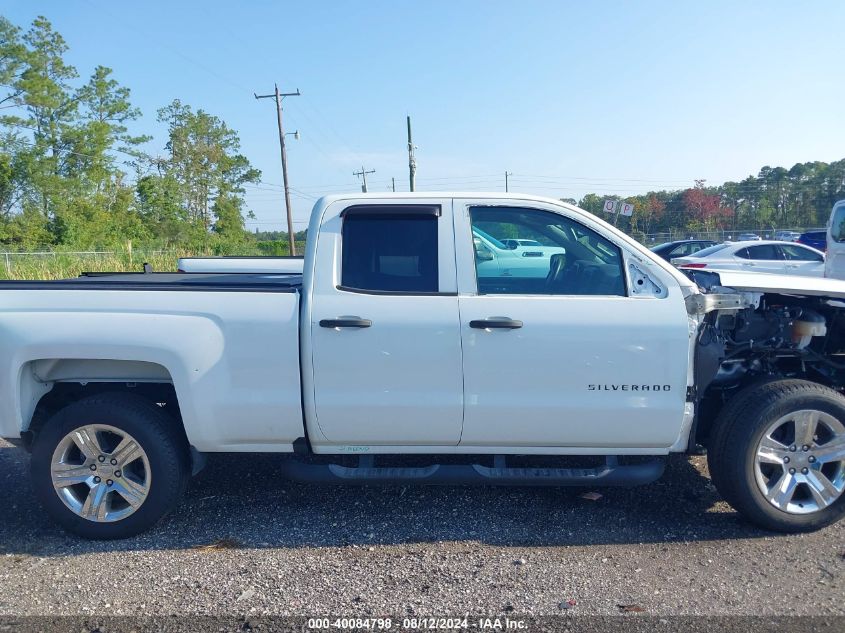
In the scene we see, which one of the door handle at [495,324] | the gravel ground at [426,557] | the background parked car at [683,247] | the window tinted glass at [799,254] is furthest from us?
the background parked car at [683,247]

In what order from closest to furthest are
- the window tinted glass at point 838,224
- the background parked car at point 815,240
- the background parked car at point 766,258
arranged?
the window tinted glass at point 838,224
the background parked car at point 766,258
the background parked car at point 815,240

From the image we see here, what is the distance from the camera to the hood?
384 cm

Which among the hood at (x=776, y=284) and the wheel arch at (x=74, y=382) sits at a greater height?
the hood at (x=776, y=284)

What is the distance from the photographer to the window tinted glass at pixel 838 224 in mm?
10852

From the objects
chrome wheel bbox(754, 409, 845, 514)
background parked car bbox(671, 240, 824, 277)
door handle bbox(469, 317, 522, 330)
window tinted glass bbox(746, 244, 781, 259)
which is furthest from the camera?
window tinted glass bbox(746, 244, 781, 259)

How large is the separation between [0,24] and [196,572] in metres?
49.6

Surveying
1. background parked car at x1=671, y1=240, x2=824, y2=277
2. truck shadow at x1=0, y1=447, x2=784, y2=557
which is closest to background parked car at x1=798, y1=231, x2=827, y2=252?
background parked car at x1=671, y1=240, x2=824, y2=277

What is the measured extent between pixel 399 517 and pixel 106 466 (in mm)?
1757

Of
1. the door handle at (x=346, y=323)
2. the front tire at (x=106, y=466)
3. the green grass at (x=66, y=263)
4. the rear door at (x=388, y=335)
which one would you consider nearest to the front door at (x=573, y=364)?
the rear door at (x=388, y=335)

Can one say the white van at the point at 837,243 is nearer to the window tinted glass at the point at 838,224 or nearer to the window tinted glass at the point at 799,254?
the window tinted glass at the point at 838,224

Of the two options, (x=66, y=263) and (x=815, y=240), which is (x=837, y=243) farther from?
(x=66, y=263)

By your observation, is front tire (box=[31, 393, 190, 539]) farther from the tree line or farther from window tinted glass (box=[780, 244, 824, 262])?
the tree line

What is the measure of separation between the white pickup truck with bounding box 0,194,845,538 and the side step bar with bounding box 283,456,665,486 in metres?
0.01

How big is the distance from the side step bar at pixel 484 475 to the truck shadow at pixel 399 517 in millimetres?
328
